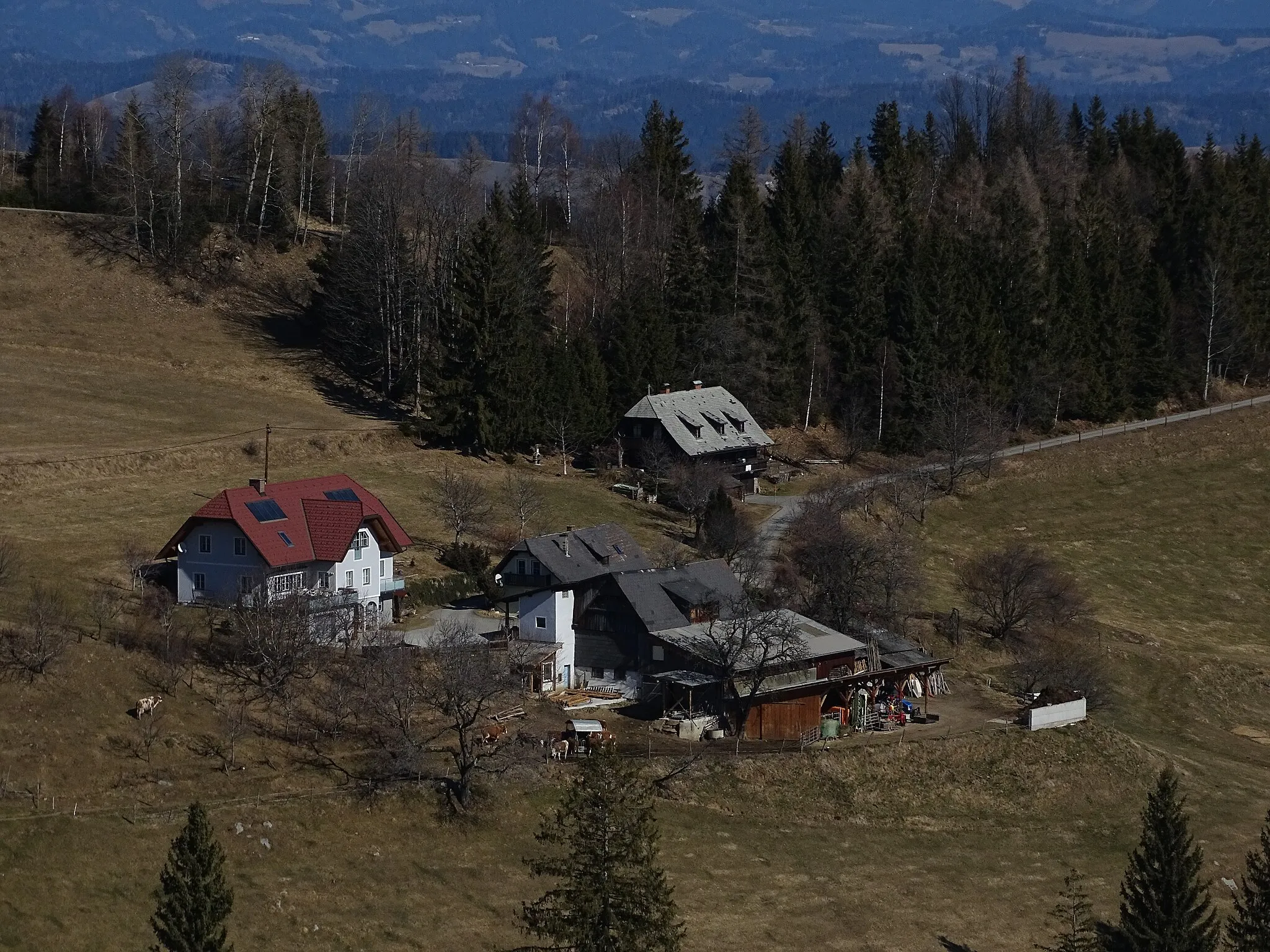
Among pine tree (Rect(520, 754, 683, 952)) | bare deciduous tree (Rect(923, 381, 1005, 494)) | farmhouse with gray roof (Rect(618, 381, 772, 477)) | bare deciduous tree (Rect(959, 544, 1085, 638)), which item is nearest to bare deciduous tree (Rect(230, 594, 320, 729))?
pine tree (Rect(520, 754, 683, 952))

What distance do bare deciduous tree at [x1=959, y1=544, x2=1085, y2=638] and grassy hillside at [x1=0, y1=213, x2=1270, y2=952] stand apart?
2443mm

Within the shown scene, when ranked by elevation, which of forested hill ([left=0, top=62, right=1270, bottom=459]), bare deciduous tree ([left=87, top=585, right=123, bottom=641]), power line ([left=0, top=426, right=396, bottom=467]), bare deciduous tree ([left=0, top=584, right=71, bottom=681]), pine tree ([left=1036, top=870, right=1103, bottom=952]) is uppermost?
forested hill ([left=0, top=62, right=1270, bottom=459])

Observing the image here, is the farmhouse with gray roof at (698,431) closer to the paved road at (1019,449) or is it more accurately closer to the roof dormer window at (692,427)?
the roof dormer window at (692,427)

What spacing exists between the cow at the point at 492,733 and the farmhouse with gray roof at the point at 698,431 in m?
37.9

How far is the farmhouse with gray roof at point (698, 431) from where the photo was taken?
3861 inches

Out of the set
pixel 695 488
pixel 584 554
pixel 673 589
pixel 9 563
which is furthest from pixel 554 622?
pixel 695 488

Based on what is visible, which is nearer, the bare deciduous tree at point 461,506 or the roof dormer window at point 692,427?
the bare deciduous tree at point 461,506

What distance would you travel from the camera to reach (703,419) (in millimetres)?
100500

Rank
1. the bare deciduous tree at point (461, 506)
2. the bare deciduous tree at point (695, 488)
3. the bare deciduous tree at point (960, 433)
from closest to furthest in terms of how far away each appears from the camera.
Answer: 1. the bare deciduous tree at point (461, 506)
2. the bare deciduous tree at point (695, 488)
3. the bare deciduous tree at point (960, 433)

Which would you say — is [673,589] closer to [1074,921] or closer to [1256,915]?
[1074,921]

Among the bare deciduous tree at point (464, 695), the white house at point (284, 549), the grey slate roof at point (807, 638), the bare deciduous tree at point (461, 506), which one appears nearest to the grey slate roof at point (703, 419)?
the bare deciduous tree at point (461, 506)

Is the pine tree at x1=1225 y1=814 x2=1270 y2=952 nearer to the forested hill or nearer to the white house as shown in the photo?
the white house

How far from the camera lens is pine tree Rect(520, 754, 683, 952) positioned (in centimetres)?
4247

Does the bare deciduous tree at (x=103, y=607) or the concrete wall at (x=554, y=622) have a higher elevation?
the bare deciduous tree at (x=103, y=607)
